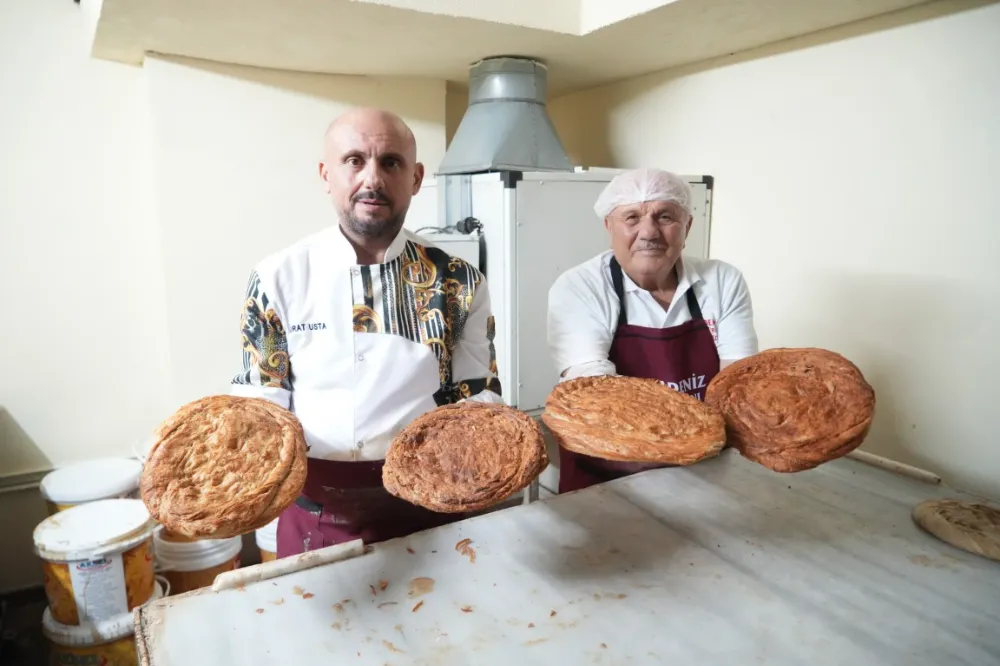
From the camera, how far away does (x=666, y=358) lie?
1704mm

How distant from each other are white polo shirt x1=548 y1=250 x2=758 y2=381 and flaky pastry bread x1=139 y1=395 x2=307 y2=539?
86cm

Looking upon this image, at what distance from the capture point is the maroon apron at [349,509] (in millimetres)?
1338

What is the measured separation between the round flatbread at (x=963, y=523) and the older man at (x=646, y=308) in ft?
1.96

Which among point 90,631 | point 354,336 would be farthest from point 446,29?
point 90,631

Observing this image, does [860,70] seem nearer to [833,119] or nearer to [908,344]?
[833,119]

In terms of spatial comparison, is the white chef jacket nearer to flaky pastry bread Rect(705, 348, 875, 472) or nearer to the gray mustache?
the gray mustache

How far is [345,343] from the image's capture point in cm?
136

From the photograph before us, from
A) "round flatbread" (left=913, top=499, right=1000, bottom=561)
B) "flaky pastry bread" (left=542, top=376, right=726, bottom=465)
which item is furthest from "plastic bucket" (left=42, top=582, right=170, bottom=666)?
"round flatbread" (left=913, top=499, right=1000, bottom=561)

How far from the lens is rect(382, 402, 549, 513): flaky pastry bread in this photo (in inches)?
35.1

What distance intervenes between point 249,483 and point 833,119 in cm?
223

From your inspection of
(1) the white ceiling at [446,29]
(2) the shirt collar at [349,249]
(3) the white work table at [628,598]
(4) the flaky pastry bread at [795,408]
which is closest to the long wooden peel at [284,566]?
(3) the white work table at [628,598]

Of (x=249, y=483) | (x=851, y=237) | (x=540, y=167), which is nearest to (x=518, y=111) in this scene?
(x=540, y=167)

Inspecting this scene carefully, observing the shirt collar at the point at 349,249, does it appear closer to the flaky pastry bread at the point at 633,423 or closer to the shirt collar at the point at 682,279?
the flaky pastry bread at the point at 633,423

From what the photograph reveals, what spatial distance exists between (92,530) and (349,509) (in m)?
1.08
